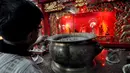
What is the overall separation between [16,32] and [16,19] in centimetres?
6

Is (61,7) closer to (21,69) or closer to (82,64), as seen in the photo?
(82,64)

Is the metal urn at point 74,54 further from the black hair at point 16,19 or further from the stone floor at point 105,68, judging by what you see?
the black hair at point 16,19

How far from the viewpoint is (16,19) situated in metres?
0.62

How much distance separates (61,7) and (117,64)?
95.9 inches

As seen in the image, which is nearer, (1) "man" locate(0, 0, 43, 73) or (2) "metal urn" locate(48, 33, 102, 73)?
(1) "man" locate(0, 0, 43, 73)

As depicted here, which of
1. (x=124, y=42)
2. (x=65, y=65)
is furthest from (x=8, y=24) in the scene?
(x=124, y=42)

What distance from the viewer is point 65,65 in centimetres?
109

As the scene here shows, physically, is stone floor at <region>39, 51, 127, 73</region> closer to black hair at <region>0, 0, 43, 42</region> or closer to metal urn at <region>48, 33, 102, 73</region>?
metal urn at <region>48, 33, 102, 73</region>

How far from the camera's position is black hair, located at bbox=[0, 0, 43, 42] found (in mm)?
617

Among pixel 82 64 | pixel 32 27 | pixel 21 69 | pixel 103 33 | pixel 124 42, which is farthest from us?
pixel 103 33

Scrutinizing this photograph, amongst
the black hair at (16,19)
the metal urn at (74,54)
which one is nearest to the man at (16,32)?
the black hair at (16,19)

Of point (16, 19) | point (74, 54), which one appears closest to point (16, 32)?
point (16, 19)

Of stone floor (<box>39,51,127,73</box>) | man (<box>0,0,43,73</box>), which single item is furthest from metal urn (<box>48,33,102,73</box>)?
man (<box>0,0,43,73</box>)

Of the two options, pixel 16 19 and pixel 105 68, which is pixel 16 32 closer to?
pixel 16 19
